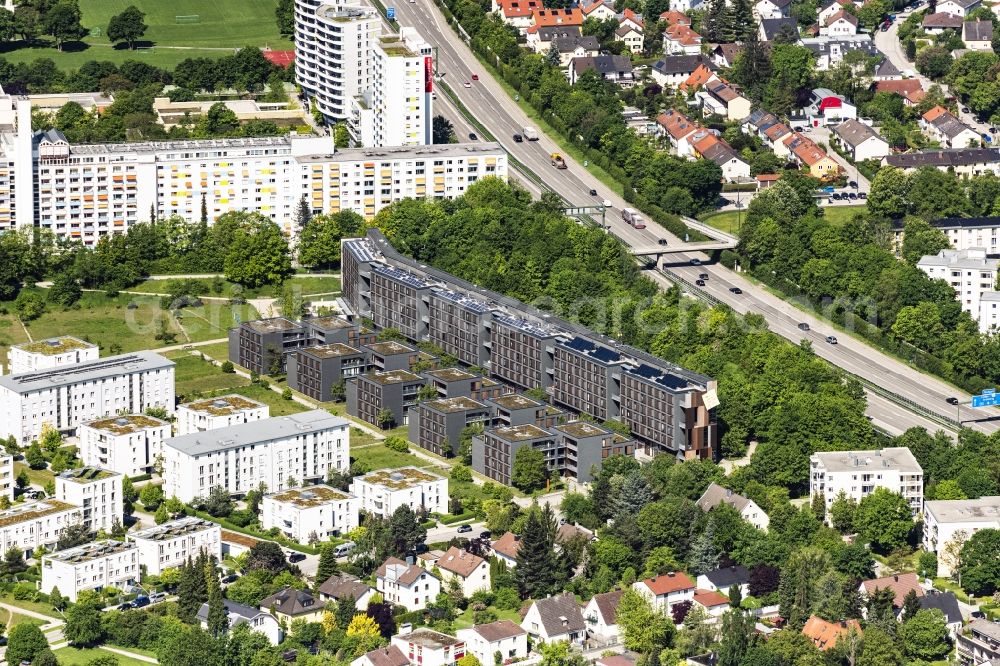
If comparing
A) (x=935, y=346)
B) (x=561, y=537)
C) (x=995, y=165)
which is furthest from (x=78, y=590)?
(x=995, y=165)

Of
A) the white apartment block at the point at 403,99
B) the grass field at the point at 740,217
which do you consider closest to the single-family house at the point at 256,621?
the grass field at the point at 740,217

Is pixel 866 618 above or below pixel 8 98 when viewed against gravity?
below

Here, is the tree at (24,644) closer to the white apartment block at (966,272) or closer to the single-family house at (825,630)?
the single-family house at (825,630)

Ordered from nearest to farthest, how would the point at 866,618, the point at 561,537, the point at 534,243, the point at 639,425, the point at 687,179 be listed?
the point at 866,618 < the point at 561,537 < the point at 639,425 < the point at 534,243 < the point at 687,179

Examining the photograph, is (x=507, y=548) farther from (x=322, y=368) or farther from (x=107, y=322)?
(x=107, y=322)

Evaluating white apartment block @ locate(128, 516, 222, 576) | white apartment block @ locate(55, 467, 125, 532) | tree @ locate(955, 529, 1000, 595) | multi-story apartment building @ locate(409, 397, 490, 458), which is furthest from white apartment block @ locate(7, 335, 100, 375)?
tree @ locate(955, 529, 1000, 595)

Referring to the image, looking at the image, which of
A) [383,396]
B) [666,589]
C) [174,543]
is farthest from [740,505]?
[174,543]

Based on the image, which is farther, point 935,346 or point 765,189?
point 765,189

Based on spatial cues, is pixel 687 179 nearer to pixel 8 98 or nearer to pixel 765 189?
pixel 765 189
